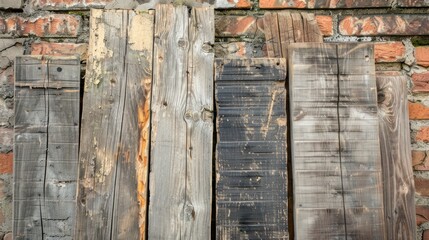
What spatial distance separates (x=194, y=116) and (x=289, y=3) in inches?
23.4

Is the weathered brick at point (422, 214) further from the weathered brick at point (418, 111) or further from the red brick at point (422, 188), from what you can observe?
the weathered brick at point (418, 111)

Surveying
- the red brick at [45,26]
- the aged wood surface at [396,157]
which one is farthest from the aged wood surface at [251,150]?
the red brick at [45,26]

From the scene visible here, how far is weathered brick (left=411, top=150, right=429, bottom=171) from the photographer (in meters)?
1.79

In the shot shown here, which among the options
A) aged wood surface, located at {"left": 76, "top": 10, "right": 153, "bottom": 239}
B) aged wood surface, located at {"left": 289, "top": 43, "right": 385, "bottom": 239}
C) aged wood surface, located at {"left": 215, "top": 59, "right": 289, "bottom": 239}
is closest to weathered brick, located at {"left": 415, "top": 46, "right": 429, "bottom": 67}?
aged wood surface, located at {"left": 289, "top": 43, "right": 385, "bottom": 239}

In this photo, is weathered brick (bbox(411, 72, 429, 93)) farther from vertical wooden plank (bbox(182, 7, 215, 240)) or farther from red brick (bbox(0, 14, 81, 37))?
red brick (bbox(0, 14, 81, 37))

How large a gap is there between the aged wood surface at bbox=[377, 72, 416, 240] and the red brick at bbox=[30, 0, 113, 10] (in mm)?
1072

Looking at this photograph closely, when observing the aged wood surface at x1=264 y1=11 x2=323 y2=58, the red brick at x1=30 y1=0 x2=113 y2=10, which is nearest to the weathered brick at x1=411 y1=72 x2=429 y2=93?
the aged wood surface at x1=264 y1=11 x2=323 y2=58

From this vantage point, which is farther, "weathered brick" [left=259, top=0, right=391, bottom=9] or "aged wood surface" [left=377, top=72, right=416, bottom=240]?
"weathered brick" [left=259, top=0, right=391, bottom=9]

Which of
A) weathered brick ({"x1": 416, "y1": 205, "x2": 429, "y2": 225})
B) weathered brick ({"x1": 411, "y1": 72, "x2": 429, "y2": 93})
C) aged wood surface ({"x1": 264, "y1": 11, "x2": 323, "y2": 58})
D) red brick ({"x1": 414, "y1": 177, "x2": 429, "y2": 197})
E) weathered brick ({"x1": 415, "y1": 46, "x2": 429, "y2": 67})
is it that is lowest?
weathered brick ({"x1": 416, "y1": 205, "x2": 429, "y2": 225})

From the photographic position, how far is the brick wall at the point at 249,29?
1807 mm

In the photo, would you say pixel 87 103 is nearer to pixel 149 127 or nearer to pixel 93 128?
pixel 93 128

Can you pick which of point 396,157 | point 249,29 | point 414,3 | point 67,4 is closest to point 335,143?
point 396,157

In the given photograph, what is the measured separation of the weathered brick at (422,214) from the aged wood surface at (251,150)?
0.56 metres

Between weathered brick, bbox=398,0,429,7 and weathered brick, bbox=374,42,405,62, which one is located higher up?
weathered brick, bbox=398,0,429,7
